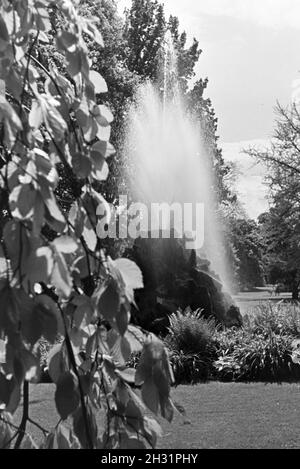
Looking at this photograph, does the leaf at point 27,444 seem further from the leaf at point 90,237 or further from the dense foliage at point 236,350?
the dense foliage at point 236,350

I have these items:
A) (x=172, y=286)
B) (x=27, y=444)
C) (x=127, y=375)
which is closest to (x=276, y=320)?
(x=172, y=286)

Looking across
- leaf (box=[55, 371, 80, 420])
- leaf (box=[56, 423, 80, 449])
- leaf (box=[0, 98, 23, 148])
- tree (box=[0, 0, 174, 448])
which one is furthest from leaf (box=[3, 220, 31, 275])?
leaf (box=[56, 423, 80, 449])

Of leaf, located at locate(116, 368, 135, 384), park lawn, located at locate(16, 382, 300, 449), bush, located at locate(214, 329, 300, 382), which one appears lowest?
park lawn, located at locate(16, 382, 300, 449)

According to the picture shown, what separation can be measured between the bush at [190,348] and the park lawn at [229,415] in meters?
0.47

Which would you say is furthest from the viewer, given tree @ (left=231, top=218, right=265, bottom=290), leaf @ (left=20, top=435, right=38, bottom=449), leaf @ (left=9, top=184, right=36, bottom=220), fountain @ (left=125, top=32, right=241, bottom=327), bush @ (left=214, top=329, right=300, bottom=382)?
tree @ (left=231, top=218, right=265, bottom=290)

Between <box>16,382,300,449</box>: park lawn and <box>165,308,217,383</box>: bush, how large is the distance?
1.54ft

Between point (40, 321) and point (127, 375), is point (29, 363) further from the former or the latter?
point (127, 375)

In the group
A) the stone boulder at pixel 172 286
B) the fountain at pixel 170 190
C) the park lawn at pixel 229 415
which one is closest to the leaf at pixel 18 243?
the park lawn at pixel 229 415

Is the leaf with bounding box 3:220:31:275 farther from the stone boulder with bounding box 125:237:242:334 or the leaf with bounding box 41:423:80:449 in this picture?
the stone boulder with bounding box 125:237:242:334

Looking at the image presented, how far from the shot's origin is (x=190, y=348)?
10375 millimetres

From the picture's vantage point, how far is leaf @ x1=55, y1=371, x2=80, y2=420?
4.75 feet

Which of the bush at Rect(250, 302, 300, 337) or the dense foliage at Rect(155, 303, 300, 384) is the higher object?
the bush at Rect(250, 302, 300, 337)

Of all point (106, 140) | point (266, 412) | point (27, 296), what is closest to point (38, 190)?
point (27, 296)

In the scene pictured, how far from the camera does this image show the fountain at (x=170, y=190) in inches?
489
